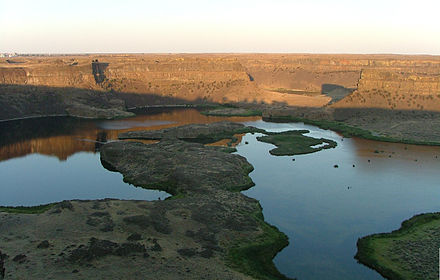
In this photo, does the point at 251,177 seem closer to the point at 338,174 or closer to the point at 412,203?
the point at 338,174

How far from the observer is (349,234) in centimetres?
4044

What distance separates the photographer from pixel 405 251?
35.9 meters

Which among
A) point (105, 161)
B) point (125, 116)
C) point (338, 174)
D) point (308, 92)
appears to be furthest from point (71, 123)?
point (308, 92)

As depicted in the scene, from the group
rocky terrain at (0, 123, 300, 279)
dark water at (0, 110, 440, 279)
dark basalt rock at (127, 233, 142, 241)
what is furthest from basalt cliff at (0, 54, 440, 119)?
dark basalt rock at (127, 233, 142, 241)

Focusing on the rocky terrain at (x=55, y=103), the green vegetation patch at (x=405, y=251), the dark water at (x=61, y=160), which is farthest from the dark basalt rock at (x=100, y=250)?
the rocky terrain at (x=55, y=103)

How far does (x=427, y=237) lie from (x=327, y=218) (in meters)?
9.92

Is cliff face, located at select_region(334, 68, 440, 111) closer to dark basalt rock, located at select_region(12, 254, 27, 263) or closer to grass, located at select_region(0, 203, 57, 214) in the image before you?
grass, located at select_region(0, 203, 57, 214)

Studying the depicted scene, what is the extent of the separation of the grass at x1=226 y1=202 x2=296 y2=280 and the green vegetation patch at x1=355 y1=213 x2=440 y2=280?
748cm

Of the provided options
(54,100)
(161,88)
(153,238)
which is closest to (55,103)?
(54,100)

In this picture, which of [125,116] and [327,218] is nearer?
[327,218]

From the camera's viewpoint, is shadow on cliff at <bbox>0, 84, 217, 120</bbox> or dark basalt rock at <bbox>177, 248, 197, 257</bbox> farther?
shadow on cliff at <bbox>0, 84, 217, 120</bbox>

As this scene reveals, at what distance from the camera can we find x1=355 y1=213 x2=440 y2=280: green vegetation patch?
3262 centimetres

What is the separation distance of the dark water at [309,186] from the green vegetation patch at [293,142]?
7.09ft

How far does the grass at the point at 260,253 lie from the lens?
33.0 meters
